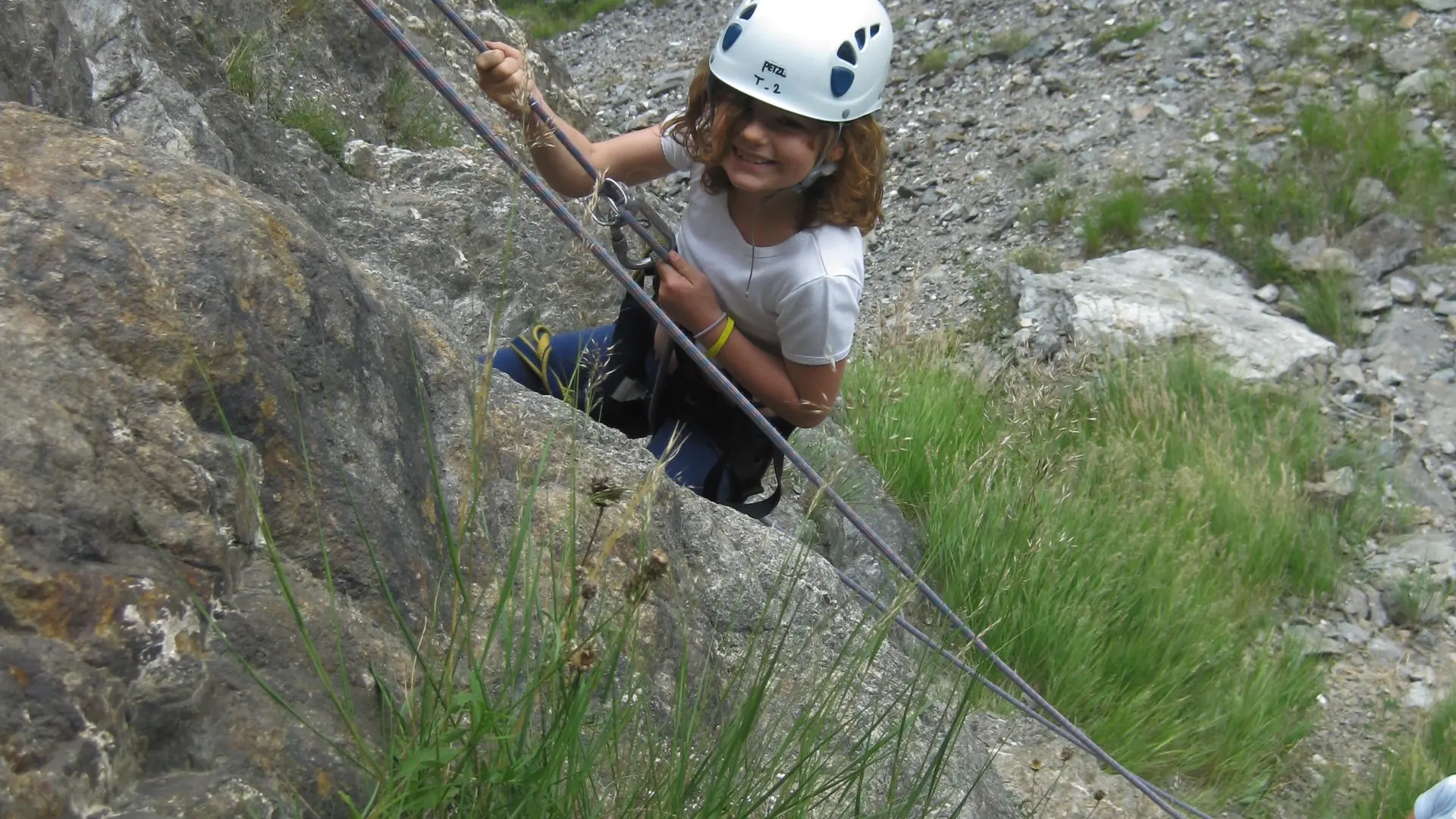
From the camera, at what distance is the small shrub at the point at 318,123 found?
172 inches

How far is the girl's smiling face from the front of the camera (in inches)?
114

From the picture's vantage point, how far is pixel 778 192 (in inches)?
118

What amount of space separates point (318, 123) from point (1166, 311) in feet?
→ 16.9

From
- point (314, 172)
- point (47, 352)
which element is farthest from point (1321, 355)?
point (47, 352)

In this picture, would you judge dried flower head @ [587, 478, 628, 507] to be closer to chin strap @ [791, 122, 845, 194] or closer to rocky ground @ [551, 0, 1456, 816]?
chin strap @ [791, 122, 845, 194]

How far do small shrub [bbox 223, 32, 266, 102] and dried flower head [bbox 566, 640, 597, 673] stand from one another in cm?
329

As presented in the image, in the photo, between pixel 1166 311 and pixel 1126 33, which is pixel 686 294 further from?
pixel 1126 33

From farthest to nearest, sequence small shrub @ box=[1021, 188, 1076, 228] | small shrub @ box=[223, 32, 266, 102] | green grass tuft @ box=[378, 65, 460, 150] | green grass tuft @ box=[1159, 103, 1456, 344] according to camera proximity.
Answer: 1. small shrub @ box=[1021, 188, 1076, 228]
2. green grass tuft @ box=[1159, 103, 1456, 344]
3. green grass tuft @ box=[378, 65, 460, 150]
4. small shrub @ box=[223, 32, 266, 102]

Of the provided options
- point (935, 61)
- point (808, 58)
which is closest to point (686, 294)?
point (808, 58)

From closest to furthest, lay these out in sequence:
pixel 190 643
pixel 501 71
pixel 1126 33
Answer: pixel 190 643, pixel 501 71, pixel 1126 33

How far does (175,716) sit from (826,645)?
5.25ft

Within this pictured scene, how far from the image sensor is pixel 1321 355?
7.23m

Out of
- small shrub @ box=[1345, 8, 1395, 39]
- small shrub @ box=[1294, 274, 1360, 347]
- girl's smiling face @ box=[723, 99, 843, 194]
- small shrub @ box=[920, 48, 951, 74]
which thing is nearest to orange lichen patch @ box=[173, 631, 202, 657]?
girl's smiling face @ box=[723, 99, 843, 194]

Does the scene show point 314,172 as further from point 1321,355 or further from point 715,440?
point 1321,355
